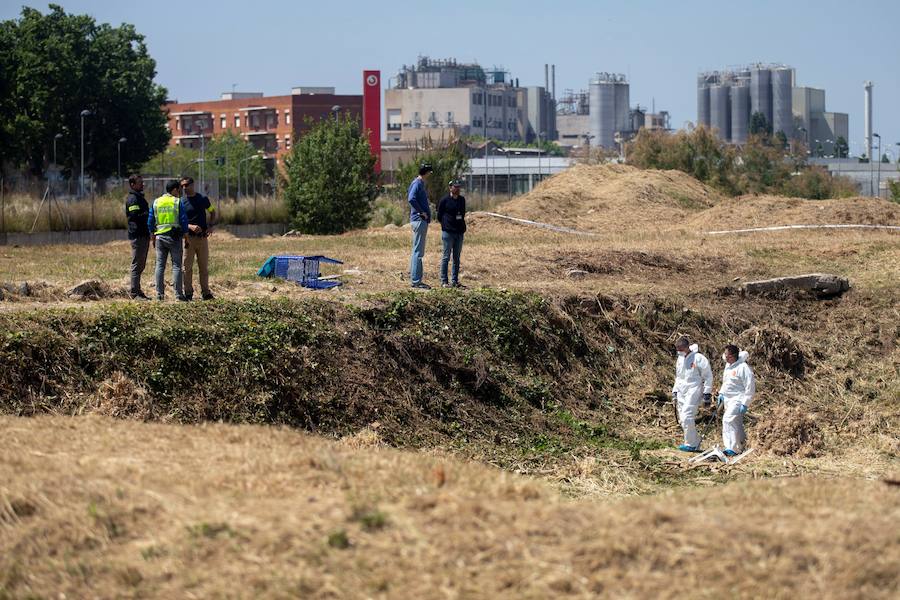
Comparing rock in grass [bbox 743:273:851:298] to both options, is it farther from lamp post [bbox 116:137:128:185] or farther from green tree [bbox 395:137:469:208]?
lamp post [bbox 116:137:128:185]

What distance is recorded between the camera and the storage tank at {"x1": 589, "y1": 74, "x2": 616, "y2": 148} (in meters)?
185

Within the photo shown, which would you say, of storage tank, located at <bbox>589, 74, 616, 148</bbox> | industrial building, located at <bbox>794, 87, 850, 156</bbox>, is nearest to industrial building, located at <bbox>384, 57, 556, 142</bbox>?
storage tank, located at <bbox>589, 74, 616, 148</bbox>

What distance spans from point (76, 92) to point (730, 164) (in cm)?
3682

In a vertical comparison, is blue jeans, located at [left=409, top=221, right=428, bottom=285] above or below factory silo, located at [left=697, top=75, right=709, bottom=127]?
below

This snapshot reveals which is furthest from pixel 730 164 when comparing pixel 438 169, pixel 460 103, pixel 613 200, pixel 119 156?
pixel 460 103

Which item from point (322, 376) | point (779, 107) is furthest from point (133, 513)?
point (779, 107)

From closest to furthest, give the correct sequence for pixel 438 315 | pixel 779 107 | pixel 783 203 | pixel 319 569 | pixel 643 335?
pixel 319 569 < pixel 438 315 < pixel 643 335 < pixel 783 203 < pixel 779 107

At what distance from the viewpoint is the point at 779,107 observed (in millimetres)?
180000

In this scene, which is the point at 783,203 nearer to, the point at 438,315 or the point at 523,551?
the point at 438,315

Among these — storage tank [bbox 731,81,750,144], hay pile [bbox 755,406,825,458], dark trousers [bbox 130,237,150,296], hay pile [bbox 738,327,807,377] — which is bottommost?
hay pile [bbox 755,406,825,458]

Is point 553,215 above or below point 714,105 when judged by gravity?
below

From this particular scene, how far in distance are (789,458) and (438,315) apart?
17.7ft

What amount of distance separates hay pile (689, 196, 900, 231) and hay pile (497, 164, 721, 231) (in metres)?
2.07

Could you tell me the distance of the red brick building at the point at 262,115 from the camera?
124 m
